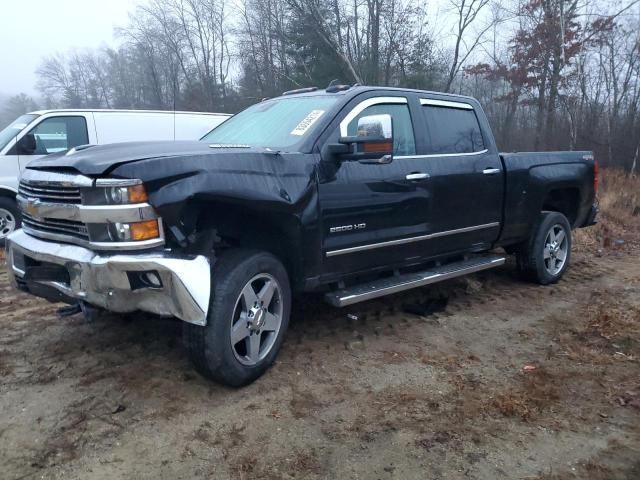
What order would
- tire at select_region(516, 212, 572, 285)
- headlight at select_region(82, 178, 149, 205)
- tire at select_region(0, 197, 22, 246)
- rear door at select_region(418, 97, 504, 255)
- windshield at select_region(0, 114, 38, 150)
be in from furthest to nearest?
windshield at select_region(0, 114, 38, 150)
tire at select_region(0, 197, 22, 246)
tire at select_region(516, 212, 572, 285)
rear door at select_region(418, 97, 504, 255)
headlight at select_region(82, 178, 149, 205)

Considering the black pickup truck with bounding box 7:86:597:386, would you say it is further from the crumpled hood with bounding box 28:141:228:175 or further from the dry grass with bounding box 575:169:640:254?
the dry grass with bounding box 575:169:640:254

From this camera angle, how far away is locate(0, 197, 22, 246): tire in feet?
25.1

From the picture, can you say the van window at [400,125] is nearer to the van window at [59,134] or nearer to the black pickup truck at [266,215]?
the black pickup truck at [266,215]

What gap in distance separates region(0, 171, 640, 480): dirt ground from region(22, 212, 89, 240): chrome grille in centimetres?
95

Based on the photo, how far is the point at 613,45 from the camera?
21.1m

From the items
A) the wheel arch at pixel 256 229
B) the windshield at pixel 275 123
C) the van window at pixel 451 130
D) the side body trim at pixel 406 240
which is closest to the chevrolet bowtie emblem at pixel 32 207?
the wheel arch at pixel 256 229

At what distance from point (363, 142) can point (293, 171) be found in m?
0.50

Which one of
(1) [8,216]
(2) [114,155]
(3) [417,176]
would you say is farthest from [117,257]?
(1) [8,216]

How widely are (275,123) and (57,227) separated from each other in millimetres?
1782

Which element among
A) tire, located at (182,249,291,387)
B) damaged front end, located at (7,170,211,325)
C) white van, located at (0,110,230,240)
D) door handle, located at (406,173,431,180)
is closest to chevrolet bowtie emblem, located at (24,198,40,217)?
damaged front end, located at (7,170,211,325)

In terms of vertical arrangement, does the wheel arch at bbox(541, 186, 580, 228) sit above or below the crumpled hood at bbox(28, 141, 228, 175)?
below

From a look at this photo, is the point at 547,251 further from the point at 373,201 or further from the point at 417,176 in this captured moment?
the point at 373,201

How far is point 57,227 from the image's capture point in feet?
10.5

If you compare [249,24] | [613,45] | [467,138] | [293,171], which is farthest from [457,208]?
[249,24]
